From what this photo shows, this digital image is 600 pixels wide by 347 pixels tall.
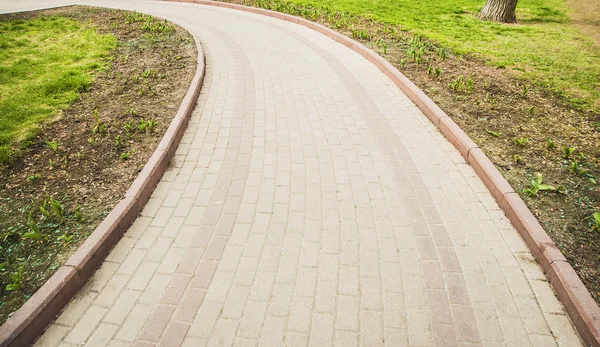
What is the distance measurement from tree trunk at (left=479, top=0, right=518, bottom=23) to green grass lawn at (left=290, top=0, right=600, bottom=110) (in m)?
0.38

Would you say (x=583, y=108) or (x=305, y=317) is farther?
(x=583, y=108)

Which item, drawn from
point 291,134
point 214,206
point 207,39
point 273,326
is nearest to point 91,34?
point 207,39

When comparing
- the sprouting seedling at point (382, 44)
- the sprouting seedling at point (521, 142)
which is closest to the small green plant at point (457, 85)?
the sprouting seedling at point (521, 142)

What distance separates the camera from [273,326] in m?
2.98

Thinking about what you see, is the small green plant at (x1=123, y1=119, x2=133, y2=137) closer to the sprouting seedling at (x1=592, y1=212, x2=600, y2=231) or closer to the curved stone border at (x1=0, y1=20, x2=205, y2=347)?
the curved stone border at (x1=0, y1=20, x2=205, y2=347)

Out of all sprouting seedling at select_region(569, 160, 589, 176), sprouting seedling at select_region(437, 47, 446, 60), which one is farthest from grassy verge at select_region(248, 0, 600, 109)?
sprouting seedling at select_region(569, 160, 589, 176)

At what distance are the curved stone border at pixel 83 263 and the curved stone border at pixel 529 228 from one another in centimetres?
448

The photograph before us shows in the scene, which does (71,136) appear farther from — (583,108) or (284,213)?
(583,108)

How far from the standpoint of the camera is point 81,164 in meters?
4.96

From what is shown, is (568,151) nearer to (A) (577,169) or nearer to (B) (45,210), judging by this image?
(A) (577,169)

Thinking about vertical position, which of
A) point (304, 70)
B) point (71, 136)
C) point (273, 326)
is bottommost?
point (273, 326)

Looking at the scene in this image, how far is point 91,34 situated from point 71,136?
6.90 meters

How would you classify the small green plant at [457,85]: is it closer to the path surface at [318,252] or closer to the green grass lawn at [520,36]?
the path surface at [318,252]

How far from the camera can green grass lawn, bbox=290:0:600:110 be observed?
7216mm
